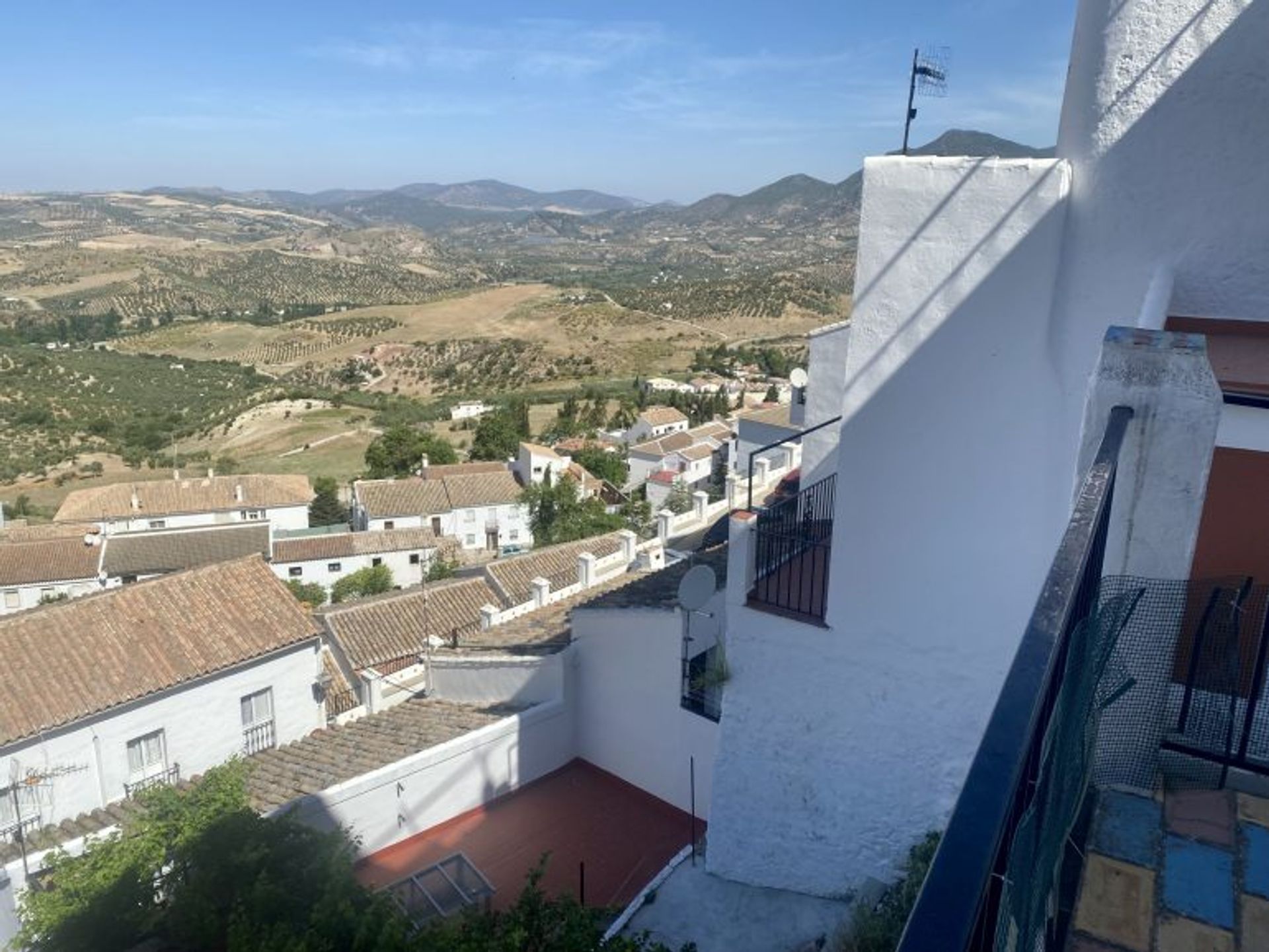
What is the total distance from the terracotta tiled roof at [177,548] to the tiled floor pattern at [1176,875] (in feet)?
103

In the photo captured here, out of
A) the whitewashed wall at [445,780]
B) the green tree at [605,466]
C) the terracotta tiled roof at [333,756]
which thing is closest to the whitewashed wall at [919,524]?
the whitewashed wall at [445,780]

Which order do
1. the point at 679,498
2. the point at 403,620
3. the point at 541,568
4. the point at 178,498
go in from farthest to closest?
the point at 178,498 → the point at 679,498 → the point at 541,568 → the point at 403,620

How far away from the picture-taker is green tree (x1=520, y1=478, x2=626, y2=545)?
32.8 metres

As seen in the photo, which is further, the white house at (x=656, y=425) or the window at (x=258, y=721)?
the white house at (x=656, y=425)

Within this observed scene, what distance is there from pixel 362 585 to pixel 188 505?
12.2 metres

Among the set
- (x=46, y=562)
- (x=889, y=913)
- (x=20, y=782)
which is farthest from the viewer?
(x=46, y=562)

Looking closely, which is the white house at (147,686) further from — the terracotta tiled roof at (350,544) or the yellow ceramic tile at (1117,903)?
the terracotta tiled roof at (350,544)

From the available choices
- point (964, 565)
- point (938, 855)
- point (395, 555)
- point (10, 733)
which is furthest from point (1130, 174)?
point (395, 555)

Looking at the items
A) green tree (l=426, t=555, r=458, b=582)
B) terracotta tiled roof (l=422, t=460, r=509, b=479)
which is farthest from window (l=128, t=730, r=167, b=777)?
terracotta tiled roof (l=422, t=460, r=509, b=479)

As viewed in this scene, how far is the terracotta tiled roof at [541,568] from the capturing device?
856 inches

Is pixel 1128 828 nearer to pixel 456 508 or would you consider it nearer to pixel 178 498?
pixel 456 508

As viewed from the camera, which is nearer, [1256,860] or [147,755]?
[1256,860]

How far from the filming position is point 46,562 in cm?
2998

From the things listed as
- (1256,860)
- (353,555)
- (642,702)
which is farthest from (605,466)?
(1256,860)
